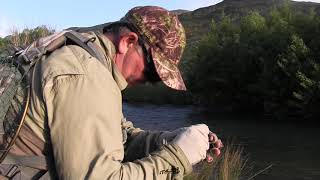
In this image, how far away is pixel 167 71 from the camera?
8.22 ft

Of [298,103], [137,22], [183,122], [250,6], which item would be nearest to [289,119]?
[298,103]

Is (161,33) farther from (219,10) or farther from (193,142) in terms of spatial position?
(219,10)

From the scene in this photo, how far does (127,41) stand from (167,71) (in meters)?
0.25

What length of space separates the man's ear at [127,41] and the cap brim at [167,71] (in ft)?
0.29

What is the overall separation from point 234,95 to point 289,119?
186 inches

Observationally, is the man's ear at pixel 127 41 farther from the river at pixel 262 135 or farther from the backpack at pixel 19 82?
the river at pixel 262 135

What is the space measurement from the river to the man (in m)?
9.15

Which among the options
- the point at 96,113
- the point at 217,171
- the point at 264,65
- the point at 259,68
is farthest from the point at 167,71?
the point at 259,68

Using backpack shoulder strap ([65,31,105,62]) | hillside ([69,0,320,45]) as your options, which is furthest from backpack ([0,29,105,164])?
hillside ([69,0,320,45])

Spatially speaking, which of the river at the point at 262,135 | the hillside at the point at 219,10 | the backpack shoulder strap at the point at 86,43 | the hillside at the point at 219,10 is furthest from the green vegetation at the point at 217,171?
the hillside at the point at 219,10

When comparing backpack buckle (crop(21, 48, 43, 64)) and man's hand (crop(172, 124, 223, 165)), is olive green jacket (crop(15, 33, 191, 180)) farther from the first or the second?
man's hand (crop(172, 124, 223, 165))

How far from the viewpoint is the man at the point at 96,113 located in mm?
1966

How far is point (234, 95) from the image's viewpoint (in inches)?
1085

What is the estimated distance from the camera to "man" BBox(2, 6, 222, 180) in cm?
197
